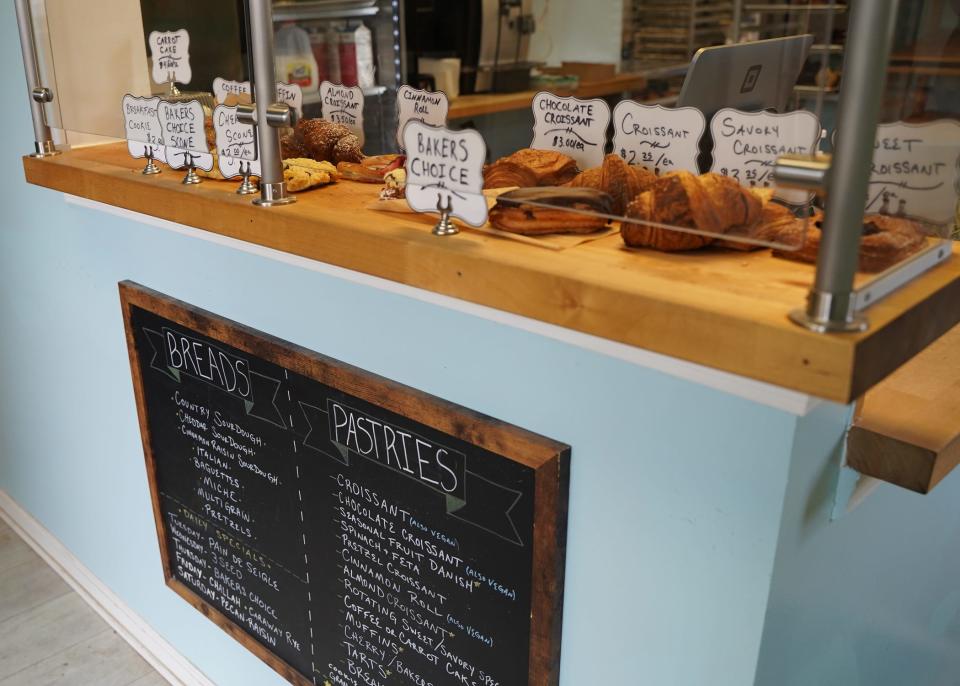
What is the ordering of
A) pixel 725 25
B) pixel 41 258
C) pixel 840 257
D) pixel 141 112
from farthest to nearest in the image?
pixel 725 25 < pixel 41 258 < pixel 141 112 < pixel 840 257

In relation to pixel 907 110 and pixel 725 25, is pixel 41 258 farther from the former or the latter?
pixel 725 25

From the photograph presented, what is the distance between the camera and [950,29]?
1478 millimetres

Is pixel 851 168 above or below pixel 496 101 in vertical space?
above

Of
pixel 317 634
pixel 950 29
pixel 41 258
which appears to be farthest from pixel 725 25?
pixel 317 634

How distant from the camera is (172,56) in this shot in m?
1.52

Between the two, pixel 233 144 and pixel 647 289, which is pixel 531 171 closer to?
pixel 647 289

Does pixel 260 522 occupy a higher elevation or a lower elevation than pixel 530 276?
lower

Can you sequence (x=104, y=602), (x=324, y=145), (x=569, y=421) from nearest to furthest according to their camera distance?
(x=569, y=421), (x=324, y=145), (x=104, y=602)

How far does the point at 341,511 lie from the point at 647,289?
804 millimetres

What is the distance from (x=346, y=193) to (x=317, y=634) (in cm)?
84

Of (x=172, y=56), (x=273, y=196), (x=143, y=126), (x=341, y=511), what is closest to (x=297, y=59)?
(x=172, y=56)

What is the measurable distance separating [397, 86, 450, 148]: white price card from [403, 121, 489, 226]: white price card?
0.31 metres

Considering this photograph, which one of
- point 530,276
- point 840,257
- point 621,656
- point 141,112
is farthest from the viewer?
point 141,112

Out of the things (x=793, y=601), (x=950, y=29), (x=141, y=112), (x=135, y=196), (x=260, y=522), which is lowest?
(x=260, y=522)
